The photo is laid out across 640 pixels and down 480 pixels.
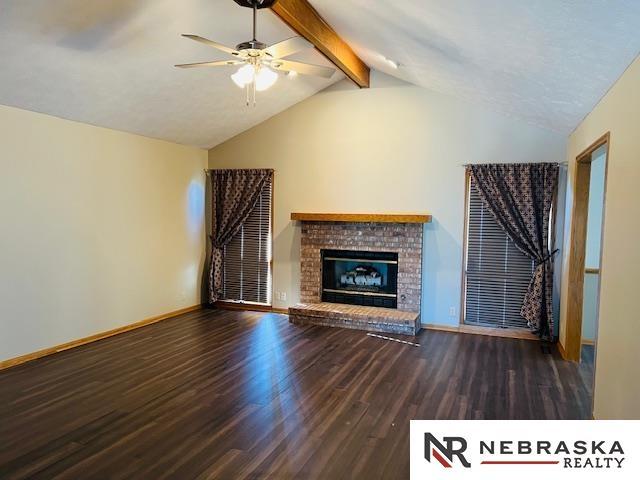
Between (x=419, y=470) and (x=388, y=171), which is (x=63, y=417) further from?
(x=388, y=171)

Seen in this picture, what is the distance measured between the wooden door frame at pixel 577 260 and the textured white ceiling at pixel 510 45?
613 millimetres

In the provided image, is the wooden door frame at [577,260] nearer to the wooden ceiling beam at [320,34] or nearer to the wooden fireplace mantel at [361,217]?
the wooden fireplace mantel at [361,217]

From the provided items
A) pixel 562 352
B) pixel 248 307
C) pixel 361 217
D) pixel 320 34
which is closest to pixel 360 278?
pixel 361 217

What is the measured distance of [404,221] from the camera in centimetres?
587

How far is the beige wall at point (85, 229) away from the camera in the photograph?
438 cm

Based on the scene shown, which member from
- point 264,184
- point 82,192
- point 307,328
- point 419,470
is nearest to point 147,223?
point 82,192

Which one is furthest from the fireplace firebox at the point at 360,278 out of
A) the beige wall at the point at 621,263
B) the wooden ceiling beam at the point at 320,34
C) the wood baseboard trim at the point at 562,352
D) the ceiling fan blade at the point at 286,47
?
the ceiling fan blade at the point at 286,47

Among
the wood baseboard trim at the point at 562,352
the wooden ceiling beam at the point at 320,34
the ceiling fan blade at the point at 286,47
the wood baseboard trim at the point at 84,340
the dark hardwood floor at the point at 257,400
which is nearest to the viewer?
the dark hardwood floor at the point at 257,400

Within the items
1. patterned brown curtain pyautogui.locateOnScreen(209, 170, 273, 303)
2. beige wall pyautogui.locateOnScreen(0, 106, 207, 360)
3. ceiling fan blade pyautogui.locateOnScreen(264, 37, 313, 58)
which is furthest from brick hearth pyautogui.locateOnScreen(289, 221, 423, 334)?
ceiling fan blade pyautogui.locateOnScreen(264, 37, 313, 58)

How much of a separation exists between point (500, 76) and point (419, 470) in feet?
11.1

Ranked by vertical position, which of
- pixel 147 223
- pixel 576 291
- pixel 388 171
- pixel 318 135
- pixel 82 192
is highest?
pixel 318 135

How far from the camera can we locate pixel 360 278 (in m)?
6.46

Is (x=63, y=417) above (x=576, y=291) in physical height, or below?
below

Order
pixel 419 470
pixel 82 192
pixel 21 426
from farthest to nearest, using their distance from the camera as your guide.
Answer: pixel 82 192 < pixel 21 426 < pixel 419 470
